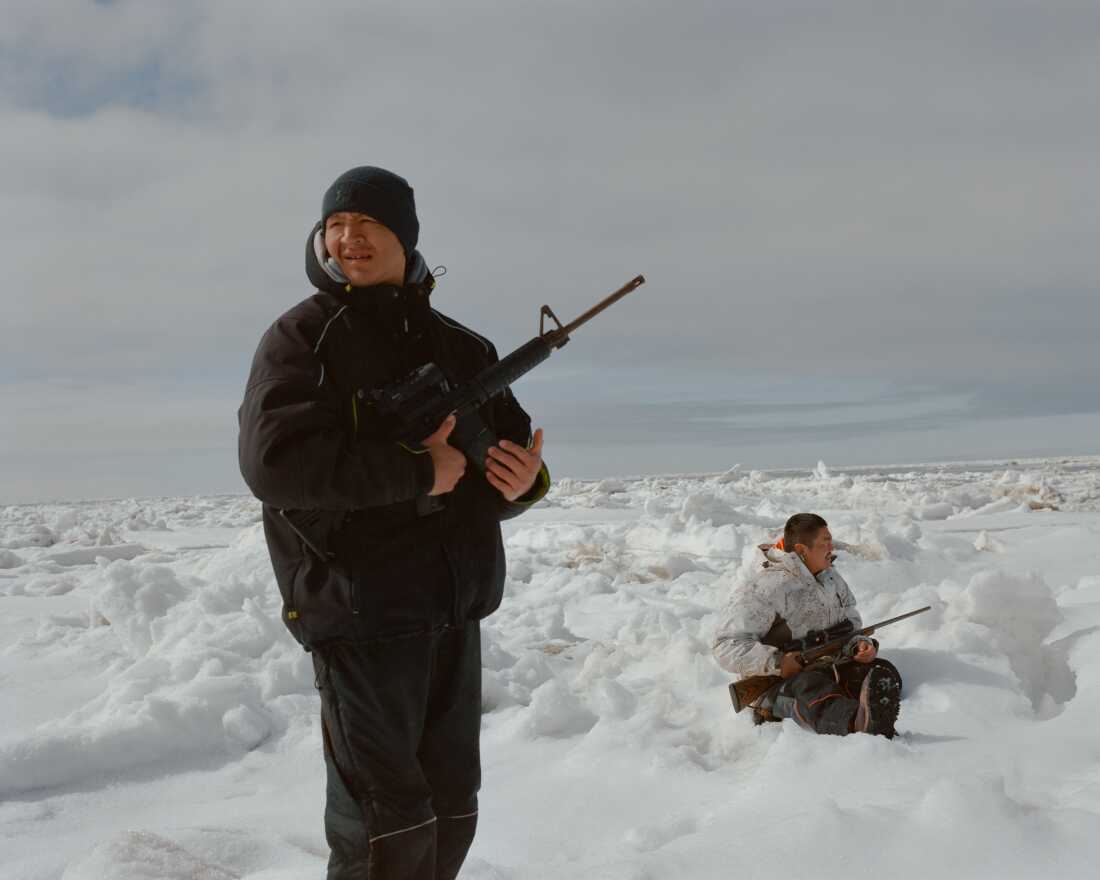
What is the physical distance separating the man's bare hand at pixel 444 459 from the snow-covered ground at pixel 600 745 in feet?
3.62

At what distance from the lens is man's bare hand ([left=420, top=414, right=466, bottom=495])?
1674mm

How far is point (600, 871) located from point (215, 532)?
1613 cm

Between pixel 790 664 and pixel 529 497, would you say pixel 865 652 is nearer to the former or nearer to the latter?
pixel 790 664

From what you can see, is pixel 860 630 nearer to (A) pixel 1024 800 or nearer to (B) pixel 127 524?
(A) pixel 1024 800

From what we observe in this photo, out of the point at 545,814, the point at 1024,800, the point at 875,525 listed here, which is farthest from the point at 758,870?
the point at 875,525

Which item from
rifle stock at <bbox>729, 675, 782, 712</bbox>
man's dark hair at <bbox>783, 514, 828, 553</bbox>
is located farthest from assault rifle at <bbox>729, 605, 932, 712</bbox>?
man's dark hair at <bbox>783, 514, 828, 553</bbox>

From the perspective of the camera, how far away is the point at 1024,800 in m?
2.26

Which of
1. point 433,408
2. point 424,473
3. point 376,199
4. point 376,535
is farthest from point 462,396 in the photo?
point 376,199

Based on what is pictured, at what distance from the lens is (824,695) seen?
3.53m

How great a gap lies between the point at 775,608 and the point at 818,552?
1.01 feet

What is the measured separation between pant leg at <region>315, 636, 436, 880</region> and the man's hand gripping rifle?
40cm

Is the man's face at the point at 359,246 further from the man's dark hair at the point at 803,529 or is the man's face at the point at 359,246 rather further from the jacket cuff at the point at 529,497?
the man's dark hair at the point at 803,529

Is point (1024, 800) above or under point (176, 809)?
above

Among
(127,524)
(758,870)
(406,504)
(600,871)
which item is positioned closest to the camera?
(406,504)
